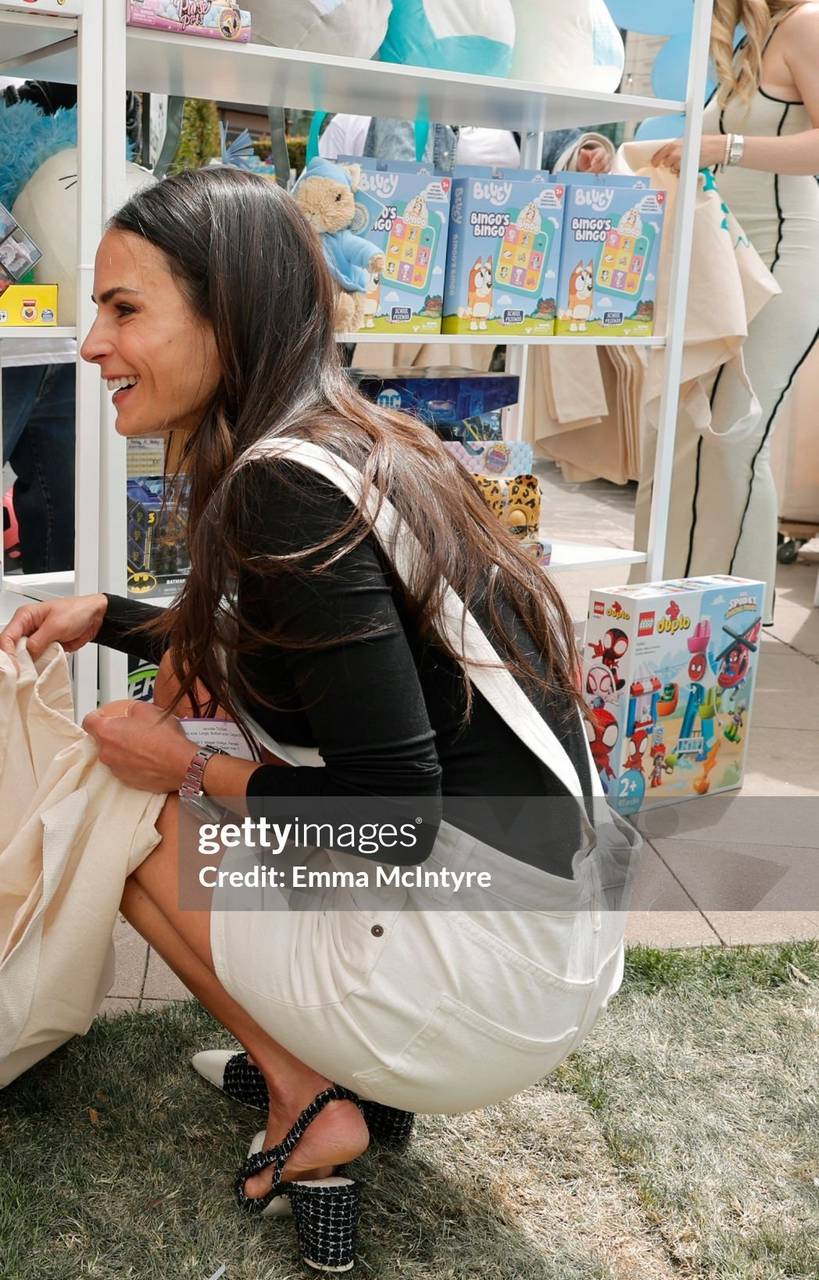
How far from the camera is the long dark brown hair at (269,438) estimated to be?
149cm

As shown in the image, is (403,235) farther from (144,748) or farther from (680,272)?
(144,748)

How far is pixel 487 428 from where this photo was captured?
3.16 meters

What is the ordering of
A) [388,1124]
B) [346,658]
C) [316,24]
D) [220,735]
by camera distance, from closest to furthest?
[346,658] < [220,735] < [388,1124] < [316,24]

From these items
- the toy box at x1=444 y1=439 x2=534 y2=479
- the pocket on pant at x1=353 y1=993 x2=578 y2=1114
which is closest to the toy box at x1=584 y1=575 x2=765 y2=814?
the toy box at x1=444 y1=439 x2=534 y2=479

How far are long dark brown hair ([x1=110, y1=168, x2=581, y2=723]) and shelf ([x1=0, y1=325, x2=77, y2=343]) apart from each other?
779 millimetres

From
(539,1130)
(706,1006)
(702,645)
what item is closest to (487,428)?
(702,645)

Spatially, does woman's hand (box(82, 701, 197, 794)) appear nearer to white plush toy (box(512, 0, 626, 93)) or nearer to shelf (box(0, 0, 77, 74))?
shelf (box(0, 0, 77, 74))

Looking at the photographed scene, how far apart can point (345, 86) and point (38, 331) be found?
33.5 inches

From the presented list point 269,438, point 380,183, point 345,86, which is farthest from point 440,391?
point 269,438

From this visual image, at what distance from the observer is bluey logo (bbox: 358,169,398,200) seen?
2688 millimetres

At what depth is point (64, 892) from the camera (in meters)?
1.68

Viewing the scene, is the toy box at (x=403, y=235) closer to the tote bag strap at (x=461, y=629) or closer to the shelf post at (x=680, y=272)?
the shelf post at (x=680, y=272)

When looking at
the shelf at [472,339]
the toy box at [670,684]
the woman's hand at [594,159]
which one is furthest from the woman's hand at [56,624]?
the woman's hand at [594,159]

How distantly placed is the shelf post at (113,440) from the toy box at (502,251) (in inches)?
30.1
